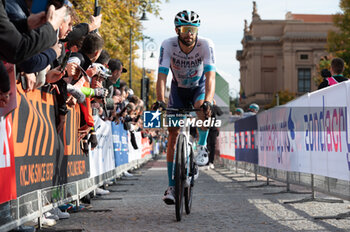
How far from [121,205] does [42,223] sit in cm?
272

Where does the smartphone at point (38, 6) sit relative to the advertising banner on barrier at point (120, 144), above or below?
above

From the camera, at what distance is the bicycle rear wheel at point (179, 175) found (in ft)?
25.2

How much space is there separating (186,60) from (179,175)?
171 cm

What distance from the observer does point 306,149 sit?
411 inches

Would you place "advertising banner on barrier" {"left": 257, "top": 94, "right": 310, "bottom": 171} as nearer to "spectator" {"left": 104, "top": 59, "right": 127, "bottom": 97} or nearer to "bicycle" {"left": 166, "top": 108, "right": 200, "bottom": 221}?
"bicycle" {"left": 166, "top": 108, "right": 200, "bottom": 221}

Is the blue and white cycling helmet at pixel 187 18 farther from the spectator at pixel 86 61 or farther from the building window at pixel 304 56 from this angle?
the building window at pixel 304 56

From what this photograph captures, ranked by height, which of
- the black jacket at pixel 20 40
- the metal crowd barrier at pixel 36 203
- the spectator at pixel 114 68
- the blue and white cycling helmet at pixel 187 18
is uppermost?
the blue and white cycling helmet at pixel 187 18

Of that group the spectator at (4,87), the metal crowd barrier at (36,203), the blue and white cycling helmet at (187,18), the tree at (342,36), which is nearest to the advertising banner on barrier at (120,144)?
the metal crowd barrier at (36,203)

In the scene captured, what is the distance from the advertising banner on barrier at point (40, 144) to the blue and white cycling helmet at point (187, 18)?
5.85 feet

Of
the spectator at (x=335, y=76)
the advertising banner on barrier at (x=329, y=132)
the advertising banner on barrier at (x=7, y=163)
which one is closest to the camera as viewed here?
the advertising banner on barrier at (x=7, y=163)

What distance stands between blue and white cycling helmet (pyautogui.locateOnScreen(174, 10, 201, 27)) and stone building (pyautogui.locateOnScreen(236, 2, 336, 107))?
99039 mm

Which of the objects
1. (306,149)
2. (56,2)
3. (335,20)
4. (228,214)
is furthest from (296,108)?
(335,20)

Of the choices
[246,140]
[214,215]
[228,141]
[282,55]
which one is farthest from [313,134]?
[282,55]

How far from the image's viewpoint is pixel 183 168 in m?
7.93
